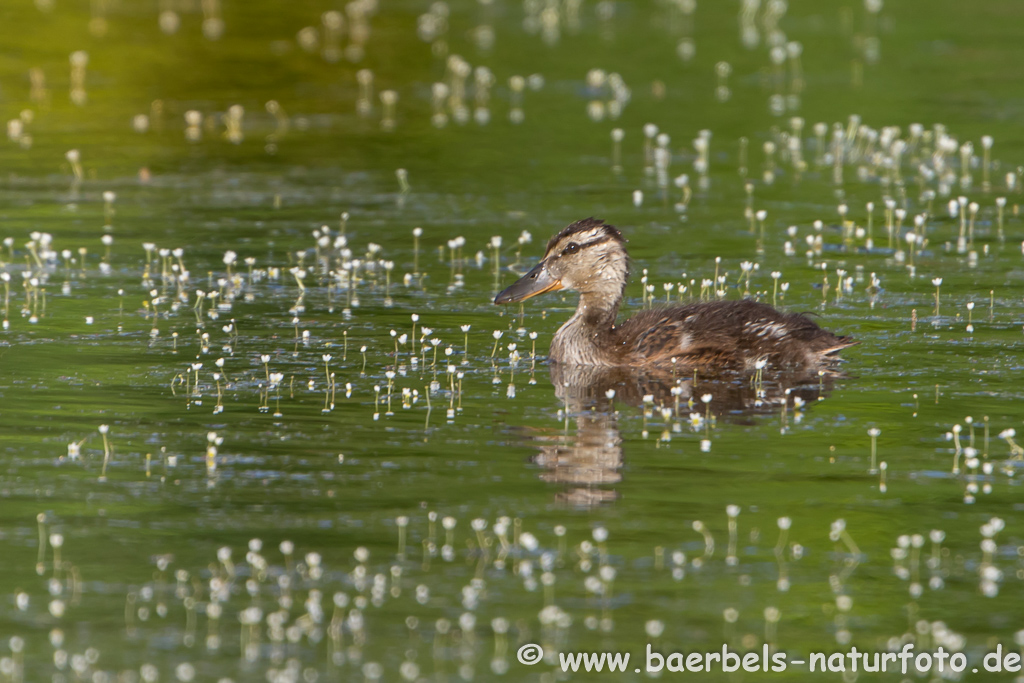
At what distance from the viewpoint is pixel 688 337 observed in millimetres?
14500

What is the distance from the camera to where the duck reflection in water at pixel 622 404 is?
37.2 feet

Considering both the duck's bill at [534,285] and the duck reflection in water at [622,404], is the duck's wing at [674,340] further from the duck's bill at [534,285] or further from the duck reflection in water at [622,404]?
the duck's bill at [534,285]

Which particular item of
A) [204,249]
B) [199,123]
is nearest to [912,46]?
[199,123]

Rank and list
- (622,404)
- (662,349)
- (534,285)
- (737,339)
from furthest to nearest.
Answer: (534,285), (662,349), (737,339), (622,404)

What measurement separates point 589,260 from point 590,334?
0.97m

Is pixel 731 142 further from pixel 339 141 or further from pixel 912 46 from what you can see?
pixel 912 46

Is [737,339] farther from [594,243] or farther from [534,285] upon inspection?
[534,285]

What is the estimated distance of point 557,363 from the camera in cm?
1493

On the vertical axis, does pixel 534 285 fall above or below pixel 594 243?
below

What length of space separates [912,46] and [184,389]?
2455 cm

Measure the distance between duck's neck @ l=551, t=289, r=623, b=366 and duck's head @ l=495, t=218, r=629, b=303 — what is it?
9cm

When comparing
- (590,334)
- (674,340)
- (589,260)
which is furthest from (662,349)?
(589,260)

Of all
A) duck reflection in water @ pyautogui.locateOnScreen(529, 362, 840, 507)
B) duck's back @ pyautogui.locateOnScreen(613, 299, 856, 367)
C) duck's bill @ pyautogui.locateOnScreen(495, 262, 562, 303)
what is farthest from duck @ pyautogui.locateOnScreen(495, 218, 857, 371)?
duck's bill @ pyautogui.locateOnScreen(495, 262, 562, 303)

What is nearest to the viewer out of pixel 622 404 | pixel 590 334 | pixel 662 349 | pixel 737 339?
pixel 622 404
